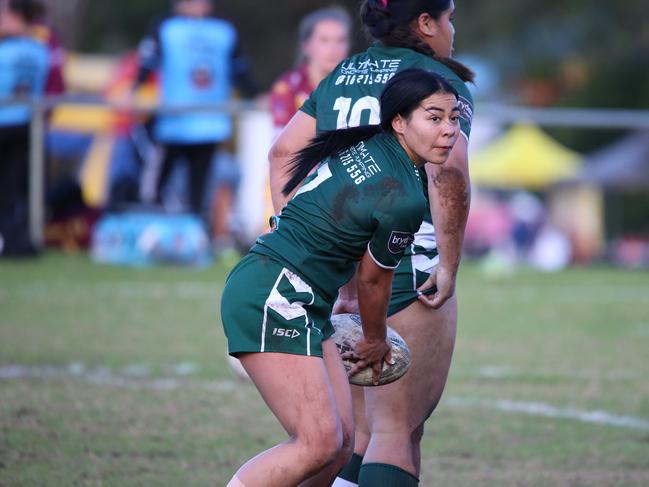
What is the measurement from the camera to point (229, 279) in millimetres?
3926

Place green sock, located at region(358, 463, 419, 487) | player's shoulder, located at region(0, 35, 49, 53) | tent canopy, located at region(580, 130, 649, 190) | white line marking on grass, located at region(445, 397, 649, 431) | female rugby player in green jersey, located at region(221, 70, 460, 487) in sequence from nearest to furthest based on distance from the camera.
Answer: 1. female rugby player in green jersey, located at region(221, 70, 460, 487)
2. green sock, located at region(358, 463, 419, 487)
3. white line marking on grass, located at region(445, 397, 649, 431)
4. player's shoulder, located at region(0, 35, 49, 53)
5. tent canopy, located at region(580, 130, 649, 190)

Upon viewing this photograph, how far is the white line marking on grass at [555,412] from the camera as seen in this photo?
639cm

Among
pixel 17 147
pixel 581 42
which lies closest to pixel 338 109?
pixel 17 147

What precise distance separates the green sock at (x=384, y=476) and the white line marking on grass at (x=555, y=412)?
92.0 inches

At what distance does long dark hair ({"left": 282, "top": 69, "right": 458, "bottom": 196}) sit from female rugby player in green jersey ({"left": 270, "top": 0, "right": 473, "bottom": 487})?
0.91ft

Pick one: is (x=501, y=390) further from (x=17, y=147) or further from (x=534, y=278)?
(x=17, y=147)

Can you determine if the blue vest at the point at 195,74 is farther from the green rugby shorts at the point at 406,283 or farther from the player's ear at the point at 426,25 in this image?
the green rugby shorts at the point at 406,283

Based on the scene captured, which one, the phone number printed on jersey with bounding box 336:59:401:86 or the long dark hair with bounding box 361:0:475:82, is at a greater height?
the long dark hair with bounding box 361:0:475:82

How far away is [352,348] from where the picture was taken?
4.17 meters

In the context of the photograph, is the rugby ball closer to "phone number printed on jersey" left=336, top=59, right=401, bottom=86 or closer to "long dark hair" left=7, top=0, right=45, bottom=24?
"phone number printed on jersey" left=336, top=59, right=401, bottom=86

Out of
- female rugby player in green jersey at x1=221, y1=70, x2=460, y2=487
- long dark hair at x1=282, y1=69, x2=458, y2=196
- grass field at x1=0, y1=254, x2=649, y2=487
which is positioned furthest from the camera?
grass field at x1=0, y1=254, x2=649, y2=487

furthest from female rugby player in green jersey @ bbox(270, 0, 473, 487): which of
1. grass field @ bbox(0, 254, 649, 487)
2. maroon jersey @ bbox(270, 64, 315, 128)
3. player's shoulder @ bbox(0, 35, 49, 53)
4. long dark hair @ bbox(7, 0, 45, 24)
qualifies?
player's shoulder @ bbox(0, 35, 49, 53)

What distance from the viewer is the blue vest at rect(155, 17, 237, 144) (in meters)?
13.3

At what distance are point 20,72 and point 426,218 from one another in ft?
33.0
